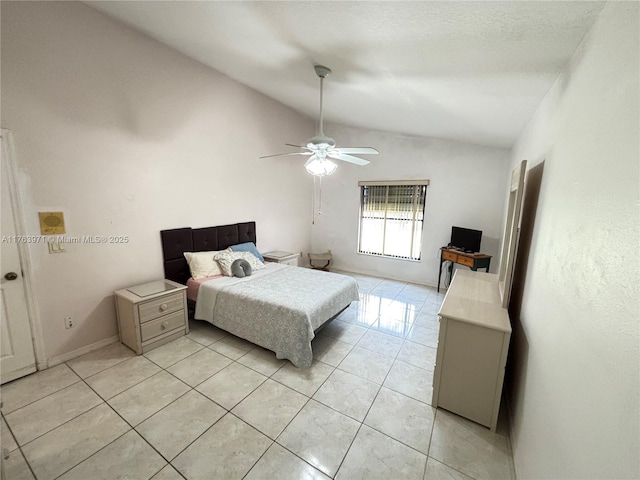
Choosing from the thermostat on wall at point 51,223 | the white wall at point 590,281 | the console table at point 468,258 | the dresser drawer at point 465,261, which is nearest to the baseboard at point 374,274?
the console table at point 468,258

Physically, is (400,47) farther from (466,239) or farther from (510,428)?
(466,239)

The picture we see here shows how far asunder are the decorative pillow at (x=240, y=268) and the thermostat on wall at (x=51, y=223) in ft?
5.41

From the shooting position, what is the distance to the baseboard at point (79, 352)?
2.44 meters

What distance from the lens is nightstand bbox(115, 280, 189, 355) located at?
8.46 ft

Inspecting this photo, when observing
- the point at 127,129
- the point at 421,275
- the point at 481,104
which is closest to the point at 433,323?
the point at 421,275

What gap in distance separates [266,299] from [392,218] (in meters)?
3.31

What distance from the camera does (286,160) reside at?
4.92 m

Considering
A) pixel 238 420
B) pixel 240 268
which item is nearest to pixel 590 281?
pixel 238 420

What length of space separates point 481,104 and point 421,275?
10.6 feet

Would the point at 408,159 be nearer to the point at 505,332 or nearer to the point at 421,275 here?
the point at 421,275

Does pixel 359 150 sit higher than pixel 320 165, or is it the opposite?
pixel 359 150

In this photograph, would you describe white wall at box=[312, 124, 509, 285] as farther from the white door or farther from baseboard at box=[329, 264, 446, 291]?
the white door

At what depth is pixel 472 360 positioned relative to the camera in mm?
1870

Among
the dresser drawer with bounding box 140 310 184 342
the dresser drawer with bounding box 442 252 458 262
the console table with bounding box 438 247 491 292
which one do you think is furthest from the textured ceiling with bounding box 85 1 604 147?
the dresser drawer with bounding box 140 310 184 342
